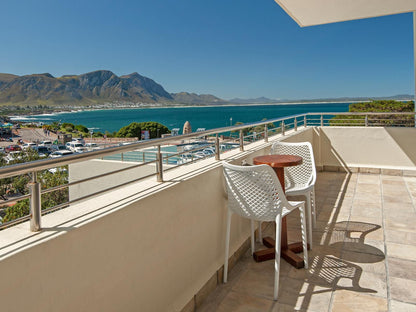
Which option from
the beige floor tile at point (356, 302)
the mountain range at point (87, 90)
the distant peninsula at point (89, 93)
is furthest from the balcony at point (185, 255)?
the mountain range at point (87, 90)

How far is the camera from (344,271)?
8.07ft

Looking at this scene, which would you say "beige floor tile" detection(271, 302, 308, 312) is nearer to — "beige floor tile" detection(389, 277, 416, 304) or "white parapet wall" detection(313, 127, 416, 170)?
"beige floor tile" detection(389, 277, 416, 304)

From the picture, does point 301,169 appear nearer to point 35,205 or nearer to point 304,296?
point 304,296

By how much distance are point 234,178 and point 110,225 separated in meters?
1.08

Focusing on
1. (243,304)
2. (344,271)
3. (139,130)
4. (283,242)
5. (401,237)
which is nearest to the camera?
(243,304)

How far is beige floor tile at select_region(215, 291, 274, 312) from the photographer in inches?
80.5

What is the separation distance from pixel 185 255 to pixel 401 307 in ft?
4.64

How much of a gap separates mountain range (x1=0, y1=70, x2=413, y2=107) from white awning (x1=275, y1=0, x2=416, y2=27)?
57879 mm

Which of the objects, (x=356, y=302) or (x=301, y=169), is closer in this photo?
(x=356, y=302)

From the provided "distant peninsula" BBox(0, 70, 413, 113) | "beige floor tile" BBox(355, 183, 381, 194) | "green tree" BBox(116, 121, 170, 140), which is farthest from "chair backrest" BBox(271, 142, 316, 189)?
"distant peninsula" BBox(0, 70, 413, 113)

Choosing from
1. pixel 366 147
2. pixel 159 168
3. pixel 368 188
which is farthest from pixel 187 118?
pixel 159 168

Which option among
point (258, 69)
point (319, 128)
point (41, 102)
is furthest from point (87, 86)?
point (319, 128)

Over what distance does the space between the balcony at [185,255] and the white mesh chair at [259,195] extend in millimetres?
185

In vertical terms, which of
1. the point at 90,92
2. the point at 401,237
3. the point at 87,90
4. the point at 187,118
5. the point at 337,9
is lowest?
the point at 401,237
